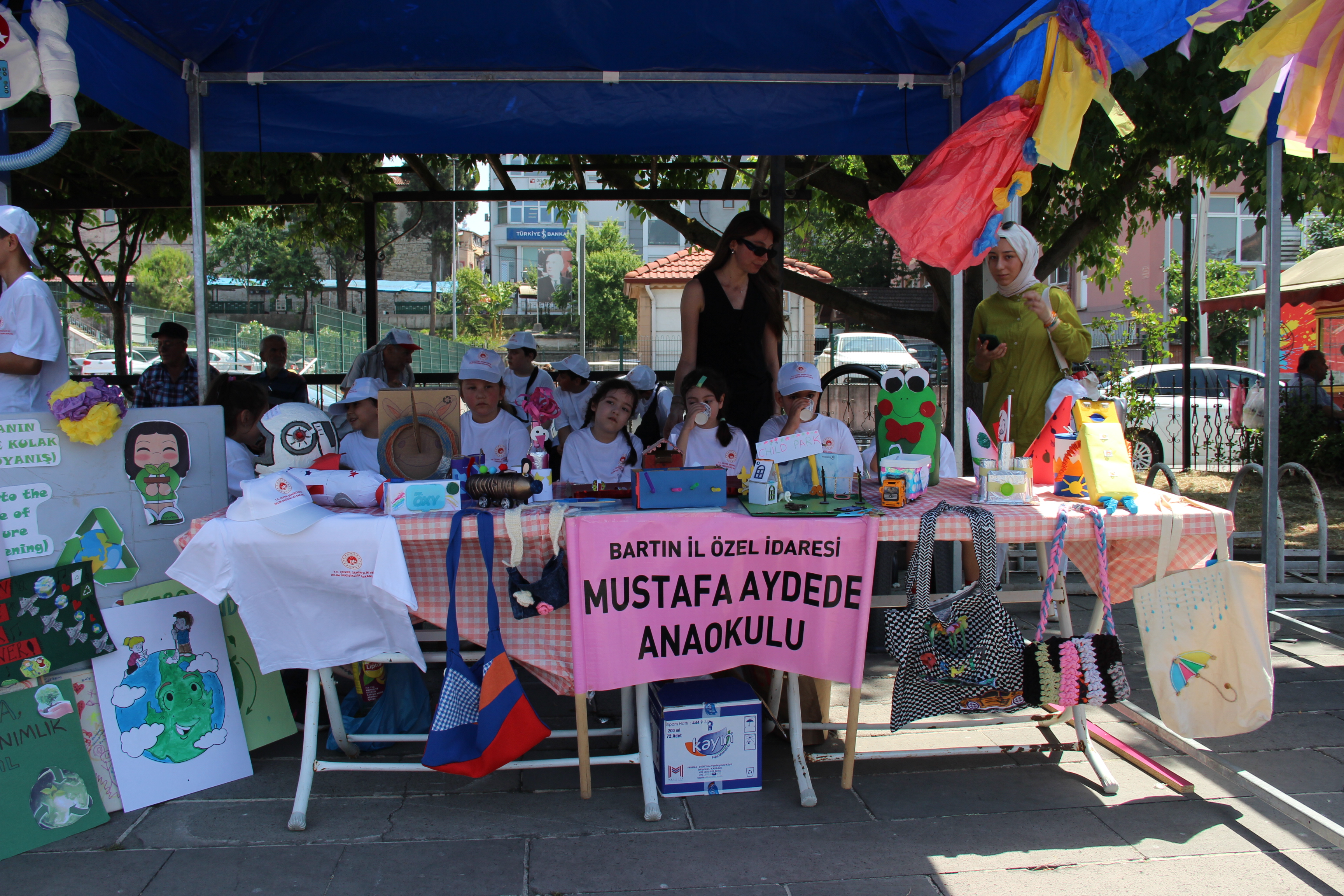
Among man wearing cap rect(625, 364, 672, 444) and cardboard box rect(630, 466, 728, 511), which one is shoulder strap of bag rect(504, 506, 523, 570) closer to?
cardboard box rect(630, 466, 728, 511)

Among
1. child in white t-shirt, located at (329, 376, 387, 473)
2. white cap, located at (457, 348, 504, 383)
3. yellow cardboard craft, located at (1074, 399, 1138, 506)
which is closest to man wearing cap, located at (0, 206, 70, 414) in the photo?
child in white t-shirt, located at (329, 376, 387, 473)

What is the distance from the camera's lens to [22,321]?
114 inches

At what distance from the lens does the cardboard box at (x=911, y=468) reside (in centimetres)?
294

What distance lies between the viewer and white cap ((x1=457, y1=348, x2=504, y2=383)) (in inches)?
164

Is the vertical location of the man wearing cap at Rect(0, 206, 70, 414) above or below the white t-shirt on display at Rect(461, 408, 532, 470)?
above

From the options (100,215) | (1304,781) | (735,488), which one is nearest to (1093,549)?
(1304,781)

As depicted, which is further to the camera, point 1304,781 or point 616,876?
point 1304,781

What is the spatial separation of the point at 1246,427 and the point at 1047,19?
874cm

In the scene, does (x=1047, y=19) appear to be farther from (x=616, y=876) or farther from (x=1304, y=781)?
(x=616, y=876)

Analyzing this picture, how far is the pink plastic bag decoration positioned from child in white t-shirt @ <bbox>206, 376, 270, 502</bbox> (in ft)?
8.64

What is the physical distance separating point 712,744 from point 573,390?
3296 mm

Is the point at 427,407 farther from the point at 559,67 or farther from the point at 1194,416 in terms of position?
the point at 1194,416

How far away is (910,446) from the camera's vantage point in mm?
3162

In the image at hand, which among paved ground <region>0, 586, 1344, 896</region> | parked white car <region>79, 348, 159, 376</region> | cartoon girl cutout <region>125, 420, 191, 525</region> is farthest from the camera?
parked white car <region>79, 348, 159, 376</region>
